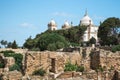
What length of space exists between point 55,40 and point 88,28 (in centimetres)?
2650

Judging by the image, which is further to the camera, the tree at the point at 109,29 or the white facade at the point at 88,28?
the white facade at the point at 88,28

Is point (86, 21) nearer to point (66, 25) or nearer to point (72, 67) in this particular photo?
point (66, 25)

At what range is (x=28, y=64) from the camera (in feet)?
68.2

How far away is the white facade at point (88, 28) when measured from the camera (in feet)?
248

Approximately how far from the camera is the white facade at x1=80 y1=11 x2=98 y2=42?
75625 mm

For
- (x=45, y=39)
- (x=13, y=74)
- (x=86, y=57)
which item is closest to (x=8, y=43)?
(x=45, y=39)

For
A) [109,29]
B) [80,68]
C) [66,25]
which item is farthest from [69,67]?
[66,25]

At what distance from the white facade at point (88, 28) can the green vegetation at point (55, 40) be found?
1.52 m

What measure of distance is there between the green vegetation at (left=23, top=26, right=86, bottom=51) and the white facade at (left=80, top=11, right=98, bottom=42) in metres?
1.52

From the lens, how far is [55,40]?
51531 millimetres

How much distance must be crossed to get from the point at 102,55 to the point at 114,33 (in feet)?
127

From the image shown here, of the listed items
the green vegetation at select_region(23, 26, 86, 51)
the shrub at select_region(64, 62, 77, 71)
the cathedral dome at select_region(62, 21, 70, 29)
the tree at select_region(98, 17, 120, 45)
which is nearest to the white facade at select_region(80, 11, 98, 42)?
the green vegetation at select_region(23, 26, 86, 51)

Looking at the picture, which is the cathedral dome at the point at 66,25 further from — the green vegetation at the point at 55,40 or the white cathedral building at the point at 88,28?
the green vegetation at the point at 55,40

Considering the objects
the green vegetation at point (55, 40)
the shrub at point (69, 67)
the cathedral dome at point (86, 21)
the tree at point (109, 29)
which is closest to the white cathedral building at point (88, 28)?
the cathedral dome at point (86, 21)
